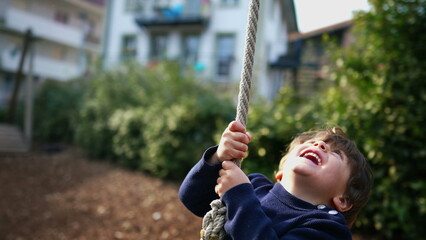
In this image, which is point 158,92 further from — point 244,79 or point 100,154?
point 244,79

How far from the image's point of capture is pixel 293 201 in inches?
58.5

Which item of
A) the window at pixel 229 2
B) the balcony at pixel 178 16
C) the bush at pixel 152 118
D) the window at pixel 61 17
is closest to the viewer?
the bush at pixel 152 118

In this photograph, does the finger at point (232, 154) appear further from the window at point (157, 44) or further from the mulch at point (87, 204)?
the window at point (157, 44)

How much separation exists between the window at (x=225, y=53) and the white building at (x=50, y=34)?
27.9ft

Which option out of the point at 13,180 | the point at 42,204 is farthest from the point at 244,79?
the point at 13,180

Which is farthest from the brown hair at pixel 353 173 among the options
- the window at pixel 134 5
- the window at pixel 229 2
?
the window at pixel 134 5

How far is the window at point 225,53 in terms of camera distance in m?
16.6

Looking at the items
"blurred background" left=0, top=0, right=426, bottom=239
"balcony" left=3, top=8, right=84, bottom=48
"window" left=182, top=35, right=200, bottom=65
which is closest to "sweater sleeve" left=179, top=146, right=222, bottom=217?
"blurred background" left=0, top=0, right=426, bottom=239

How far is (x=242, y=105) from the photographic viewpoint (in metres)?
1.57

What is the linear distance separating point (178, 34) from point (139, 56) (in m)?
2.31

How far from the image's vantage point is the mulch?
4973mm

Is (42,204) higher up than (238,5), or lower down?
lower down

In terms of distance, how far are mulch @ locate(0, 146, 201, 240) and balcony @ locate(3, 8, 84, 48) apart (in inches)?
645

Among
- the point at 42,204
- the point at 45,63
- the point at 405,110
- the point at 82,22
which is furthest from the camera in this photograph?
the point at 82,22
